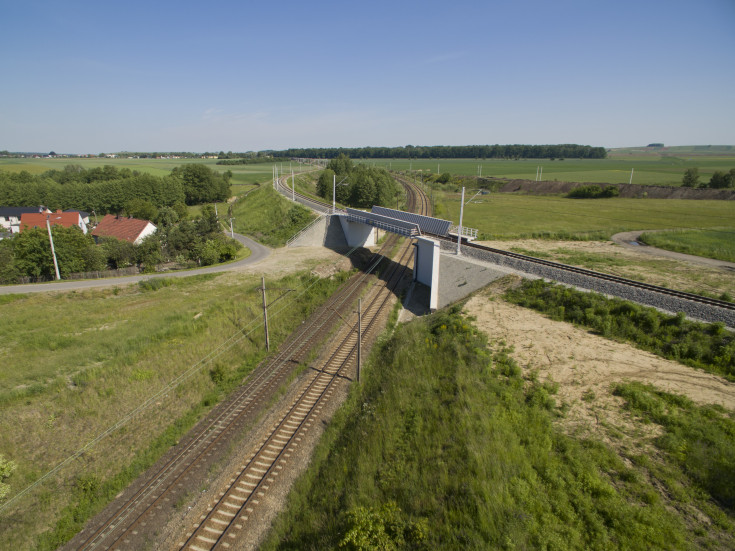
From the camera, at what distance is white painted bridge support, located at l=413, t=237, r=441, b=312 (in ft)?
107

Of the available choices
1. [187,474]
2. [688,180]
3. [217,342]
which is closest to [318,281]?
[217,342]

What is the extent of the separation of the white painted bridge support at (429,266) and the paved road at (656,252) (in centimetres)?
2187

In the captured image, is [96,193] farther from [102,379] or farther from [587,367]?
[587,367]

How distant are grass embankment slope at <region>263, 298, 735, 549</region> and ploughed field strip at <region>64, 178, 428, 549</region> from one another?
195 cm

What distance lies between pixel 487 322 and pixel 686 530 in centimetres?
1502

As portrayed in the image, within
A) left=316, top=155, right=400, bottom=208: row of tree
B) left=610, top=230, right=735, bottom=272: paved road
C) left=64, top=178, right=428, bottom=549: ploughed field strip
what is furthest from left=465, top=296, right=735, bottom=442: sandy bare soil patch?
left=316, top=155, right=400, bottom=208: row of tree

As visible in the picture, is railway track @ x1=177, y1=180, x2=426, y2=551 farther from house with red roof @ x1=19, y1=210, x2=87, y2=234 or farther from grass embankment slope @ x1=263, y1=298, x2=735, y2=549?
house with red roof @ x1=19, y1=210, x2=87, y2=234

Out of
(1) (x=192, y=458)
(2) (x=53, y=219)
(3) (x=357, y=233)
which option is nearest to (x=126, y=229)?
(2) (x=53, y=219)

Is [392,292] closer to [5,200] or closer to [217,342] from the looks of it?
[217,342]

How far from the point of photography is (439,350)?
2261 centimetres

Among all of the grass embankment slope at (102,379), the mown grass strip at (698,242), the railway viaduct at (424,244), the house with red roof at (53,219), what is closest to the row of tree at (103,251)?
the grass embankment slope at (102,379)

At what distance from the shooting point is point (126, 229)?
2376 inches

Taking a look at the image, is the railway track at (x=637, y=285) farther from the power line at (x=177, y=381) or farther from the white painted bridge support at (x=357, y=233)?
the power line at (x=177, y=381)

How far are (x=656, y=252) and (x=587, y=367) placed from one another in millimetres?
26256
